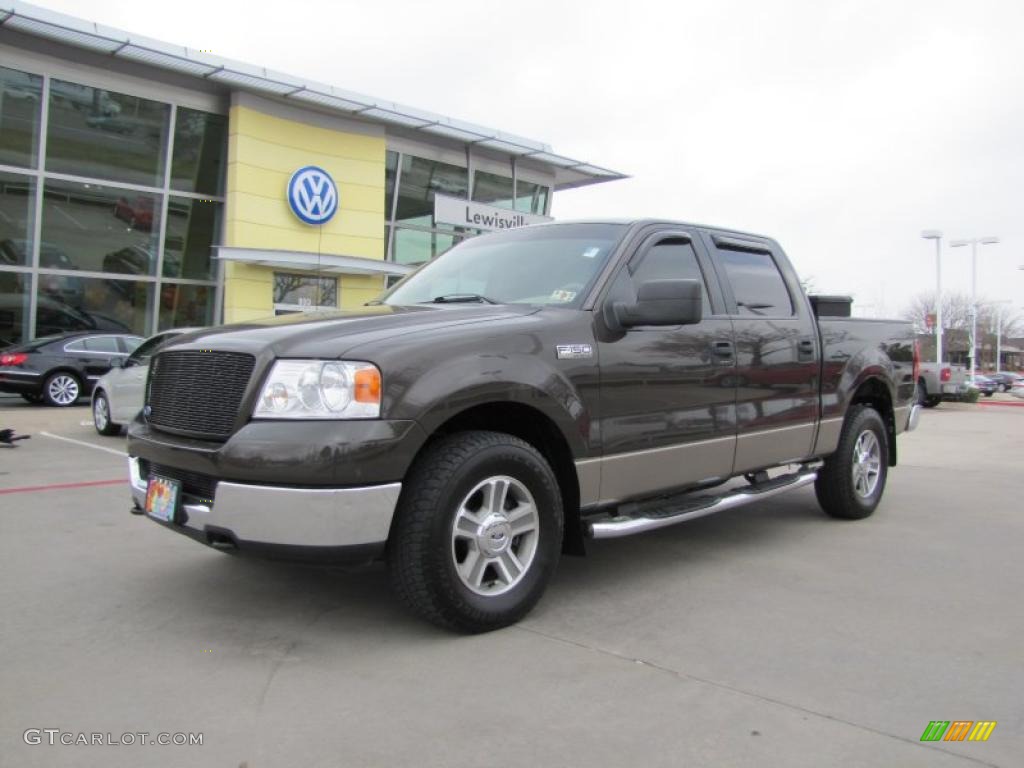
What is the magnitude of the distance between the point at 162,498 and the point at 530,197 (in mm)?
23978

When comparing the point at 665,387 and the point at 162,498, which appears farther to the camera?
the point at 665,387

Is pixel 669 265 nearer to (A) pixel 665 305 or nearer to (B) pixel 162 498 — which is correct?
(A) pixel 665 305

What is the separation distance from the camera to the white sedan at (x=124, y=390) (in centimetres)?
1021

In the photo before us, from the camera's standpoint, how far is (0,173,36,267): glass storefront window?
17.5m

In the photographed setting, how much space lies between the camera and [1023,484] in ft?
25.7

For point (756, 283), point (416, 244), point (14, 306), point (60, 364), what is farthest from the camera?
point (416, 244)

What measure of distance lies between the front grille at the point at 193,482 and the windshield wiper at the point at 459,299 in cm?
159

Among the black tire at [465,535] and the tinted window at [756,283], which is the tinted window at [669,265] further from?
the black tire at [465,535]

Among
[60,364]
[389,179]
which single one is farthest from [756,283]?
[389,179]

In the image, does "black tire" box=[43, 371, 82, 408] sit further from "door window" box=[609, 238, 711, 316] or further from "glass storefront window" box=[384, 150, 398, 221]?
"door window" box=[609, 238, 711, 316]

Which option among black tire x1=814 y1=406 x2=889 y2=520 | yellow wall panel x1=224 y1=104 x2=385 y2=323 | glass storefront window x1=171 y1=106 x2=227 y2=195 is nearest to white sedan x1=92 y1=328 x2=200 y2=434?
black tire x1=814 y1=406 x2=889 y2=520

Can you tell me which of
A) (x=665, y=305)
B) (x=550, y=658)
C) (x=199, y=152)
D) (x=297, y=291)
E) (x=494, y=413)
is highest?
(x=199, y=152)

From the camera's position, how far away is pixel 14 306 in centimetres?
1753

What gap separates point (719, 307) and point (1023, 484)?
4933 mm
